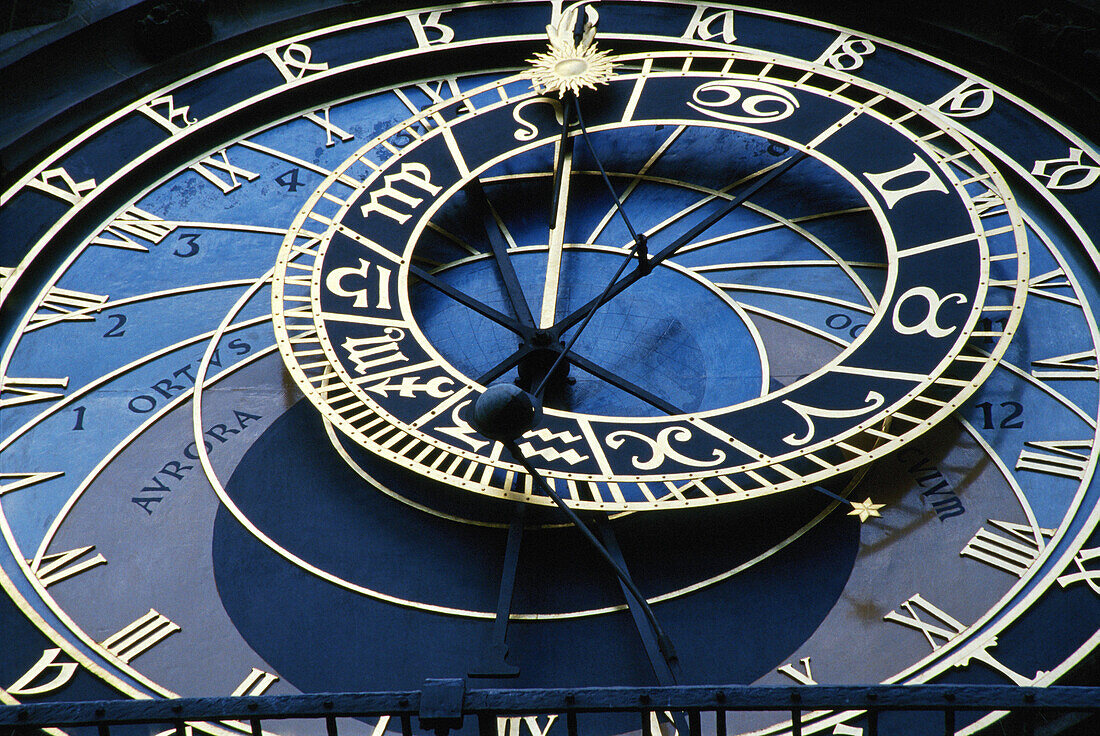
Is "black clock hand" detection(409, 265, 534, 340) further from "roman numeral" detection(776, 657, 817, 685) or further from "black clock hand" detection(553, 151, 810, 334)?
"roman numeral" detection(776, 657, 817, 685)

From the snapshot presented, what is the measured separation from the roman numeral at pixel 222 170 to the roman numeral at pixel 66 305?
91 centimetres

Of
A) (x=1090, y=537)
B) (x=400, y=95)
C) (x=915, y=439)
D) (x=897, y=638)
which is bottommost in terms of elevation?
(x=897, y=638)

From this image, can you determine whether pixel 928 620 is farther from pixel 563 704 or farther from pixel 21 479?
pixel 21 479

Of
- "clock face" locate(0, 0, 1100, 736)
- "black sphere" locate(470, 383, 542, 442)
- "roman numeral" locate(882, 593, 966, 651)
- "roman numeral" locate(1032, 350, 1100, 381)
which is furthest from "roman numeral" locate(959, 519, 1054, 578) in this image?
"black sphere" locate(470, 383, 542, 442)

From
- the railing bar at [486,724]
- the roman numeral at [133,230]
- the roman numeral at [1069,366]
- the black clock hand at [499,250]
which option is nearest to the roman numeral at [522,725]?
the railing bar at [486,724]

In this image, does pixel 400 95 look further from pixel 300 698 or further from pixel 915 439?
pixel 300 698

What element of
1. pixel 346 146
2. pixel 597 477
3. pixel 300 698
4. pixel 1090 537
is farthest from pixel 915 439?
pixel 346 146

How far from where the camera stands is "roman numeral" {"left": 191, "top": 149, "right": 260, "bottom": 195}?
29.2ft

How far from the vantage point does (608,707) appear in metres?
5.57

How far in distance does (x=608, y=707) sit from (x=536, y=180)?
12.0 ft

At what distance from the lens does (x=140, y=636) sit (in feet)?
22.5

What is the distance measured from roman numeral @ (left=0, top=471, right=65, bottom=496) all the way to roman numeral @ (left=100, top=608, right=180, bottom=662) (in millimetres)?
931

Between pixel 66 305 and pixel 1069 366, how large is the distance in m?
4.41

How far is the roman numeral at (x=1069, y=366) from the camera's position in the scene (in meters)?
7.42
